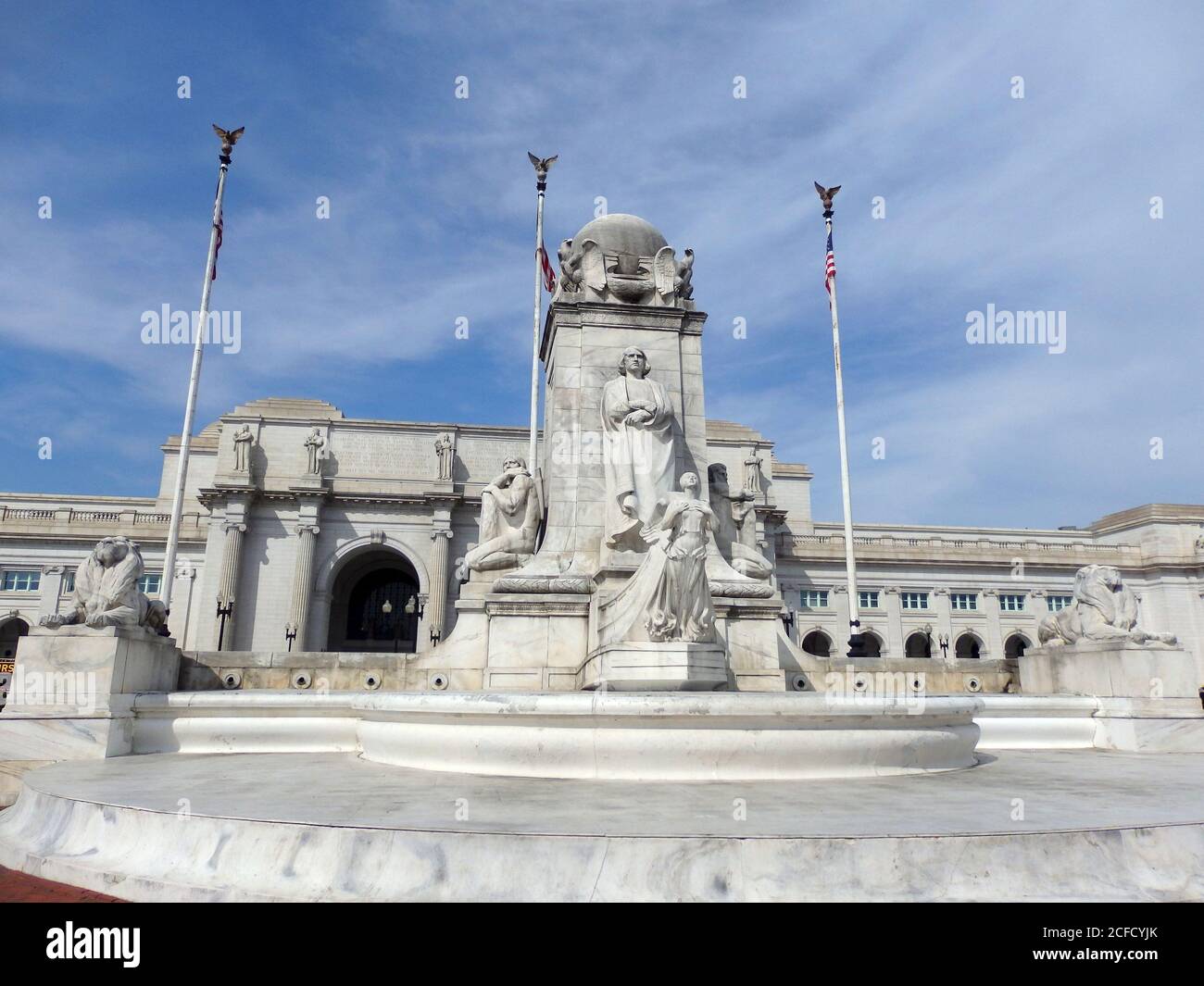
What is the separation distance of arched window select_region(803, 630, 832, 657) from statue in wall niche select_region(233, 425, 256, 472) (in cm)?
3904

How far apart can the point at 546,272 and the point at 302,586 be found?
1265 inches

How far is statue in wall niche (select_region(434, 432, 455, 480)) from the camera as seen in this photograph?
50969 millimetres

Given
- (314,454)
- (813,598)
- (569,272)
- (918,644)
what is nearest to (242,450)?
(314,454)

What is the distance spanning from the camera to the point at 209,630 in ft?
153

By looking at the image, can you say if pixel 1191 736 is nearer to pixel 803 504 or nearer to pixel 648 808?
pixel 648 808

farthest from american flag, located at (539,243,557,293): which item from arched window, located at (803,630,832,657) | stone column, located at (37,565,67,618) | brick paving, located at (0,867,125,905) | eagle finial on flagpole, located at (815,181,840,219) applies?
stone column, located at (37,565,67,618)

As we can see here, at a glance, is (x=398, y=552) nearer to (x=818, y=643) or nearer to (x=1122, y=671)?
(x=818, y=643)

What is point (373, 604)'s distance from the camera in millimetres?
56031

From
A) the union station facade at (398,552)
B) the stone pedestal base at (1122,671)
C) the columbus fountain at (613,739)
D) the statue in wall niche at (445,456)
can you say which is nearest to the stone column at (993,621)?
the union station facade at (398,552)

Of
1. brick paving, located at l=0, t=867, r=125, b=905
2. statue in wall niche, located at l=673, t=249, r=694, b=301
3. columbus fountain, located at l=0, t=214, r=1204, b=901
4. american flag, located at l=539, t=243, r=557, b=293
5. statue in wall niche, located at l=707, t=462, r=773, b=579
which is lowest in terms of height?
brick paving, located at l=0, t=867, r=125, b=905

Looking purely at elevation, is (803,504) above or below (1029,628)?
above

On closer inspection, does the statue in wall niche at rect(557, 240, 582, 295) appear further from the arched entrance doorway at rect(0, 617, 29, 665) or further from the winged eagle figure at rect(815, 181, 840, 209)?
the arched entrance doorway at rect(0, 617, 29, 665)

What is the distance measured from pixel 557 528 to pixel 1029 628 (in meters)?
55.5
